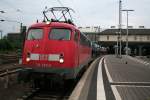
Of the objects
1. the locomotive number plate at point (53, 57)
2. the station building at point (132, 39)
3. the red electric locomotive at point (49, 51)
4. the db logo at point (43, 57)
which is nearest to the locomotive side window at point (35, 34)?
the red electric locomotive at point (49, 51)

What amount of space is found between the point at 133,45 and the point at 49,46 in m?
106

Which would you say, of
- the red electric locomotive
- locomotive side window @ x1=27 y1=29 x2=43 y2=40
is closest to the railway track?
the red electric locomotive

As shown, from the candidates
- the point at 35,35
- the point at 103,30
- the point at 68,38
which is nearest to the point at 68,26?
the point at 68,38

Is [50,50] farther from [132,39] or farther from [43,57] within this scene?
[132,39]

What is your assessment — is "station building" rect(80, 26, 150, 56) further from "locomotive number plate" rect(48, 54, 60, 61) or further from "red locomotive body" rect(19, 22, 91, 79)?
"locomotive number plate" rect(48, 54, 60, 61)

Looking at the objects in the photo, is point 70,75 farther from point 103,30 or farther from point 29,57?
point 103,30

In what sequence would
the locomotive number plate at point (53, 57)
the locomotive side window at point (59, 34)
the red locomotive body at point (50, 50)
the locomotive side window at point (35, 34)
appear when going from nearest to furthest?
the red locomotive body at point (50, 50) < the locomotive number plate at point (53, 57) < the locomotive side window at point (59, 34) < the locomotive side window at point (35, 34)

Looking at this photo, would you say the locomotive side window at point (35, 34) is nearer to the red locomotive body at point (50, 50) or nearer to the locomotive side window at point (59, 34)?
the red locomotive body at point (50, 50)

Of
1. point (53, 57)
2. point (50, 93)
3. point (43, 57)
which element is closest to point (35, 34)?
point (43, 57)

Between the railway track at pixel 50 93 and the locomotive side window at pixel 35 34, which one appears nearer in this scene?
the railway track at pixel 50 93

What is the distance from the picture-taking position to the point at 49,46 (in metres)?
13.2

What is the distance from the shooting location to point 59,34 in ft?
44.7

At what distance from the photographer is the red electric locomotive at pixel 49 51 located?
12.8 metres

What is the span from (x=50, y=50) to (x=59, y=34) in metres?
0.89
